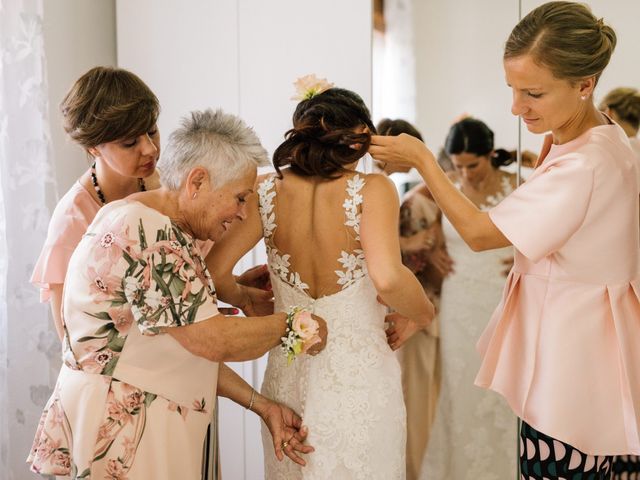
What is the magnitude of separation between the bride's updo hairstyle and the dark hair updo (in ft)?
2.49

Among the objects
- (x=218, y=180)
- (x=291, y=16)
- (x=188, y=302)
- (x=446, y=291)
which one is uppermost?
(x=291, y=16)

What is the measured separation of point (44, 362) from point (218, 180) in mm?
1263

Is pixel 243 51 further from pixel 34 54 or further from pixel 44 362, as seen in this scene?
pixel 44 362

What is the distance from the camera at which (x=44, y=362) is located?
2.49m

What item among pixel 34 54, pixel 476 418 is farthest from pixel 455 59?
pixel 34 54

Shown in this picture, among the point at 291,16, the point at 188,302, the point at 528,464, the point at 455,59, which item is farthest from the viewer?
the point at 291,16

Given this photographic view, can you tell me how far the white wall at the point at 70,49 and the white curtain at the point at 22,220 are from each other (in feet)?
0.85

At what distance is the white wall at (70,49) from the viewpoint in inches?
107

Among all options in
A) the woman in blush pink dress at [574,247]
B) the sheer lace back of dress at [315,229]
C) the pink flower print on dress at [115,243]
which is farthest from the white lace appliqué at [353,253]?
the pink flower print on dress at [115,243]

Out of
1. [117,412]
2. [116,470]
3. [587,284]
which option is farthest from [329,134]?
[116,470]

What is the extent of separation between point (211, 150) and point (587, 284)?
84 cm

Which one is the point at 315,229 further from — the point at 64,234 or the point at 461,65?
the point at 461,65

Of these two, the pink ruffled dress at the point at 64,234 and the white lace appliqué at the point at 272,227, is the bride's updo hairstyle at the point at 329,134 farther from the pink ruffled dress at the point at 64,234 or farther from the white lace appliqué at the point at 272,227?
the pink ruffled dress at the point at 64,234

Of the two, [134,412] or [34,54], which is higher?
[34,54]
